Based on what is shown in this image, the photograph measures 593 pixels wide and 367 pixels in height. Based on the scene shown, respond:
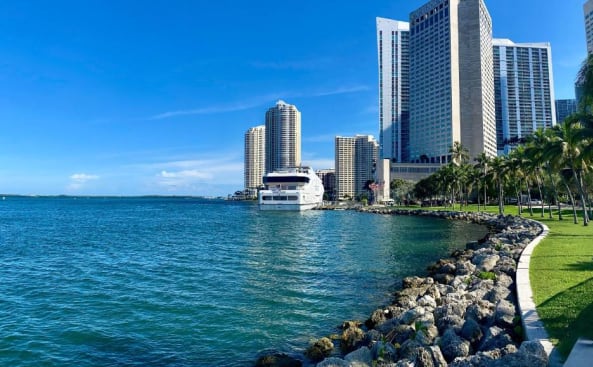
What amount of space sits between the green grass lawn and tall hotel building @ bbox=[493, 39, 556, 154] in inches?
7796

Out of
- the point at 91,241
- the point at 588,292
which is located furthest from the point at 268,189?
the point at 588,292

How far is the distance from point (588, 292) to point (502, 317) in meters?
3.13

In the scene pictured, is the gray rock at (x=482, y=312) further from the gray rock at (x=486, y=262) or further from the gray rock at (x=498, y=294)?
the gray rock at (x=486, y=262)

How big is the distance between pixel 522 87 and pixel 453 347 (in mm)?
223042

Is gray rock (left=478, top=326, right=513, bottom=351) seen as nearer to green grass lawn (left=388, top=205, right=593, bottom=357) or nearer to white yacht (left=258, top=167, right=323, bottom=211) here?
green grass lawn (left=388, top=205, right=593, bottom=357)

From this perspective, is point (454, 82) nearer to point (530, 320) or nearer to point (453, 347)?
point (530, 320)

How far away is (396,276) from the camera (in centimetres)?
2320

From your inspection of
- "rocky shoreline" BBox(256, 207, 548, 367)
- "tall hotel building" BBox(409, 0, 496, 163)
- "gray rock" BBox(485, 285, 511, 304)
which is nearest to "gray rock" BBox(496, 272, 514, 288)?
"rocky shoreline" BBox(256, 207, 548, 367)

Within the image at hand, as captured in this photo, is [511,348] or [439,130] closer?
[511,348]

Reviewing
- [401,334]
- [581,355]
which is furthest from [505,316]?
[581,355]

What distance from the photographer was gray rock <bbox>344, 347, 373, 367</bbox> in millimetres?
9746

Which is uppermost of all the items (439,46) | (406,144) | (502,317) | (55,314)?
(439,46)

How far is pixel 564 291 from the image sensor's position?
11.7 meters

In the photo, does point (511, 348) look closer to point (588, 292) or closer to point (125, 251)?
point (588, 292)
